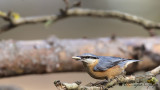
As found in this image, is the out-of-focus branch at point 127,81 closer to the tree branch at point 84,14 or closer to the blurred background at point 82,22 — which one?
the tree branch at point 84,14

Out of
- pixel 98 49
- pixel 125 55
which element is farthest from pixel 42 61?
Result: pixel 125 55

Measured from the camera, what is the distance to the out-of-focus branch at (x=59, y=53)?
189 cm

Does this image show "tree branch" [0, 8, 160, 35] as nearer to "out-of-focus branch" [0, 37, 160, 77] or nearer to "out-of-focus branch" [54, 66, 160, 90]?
"out-of-focus branch" [0, 37, 160, 77]

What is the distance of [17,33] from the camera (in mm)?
5355

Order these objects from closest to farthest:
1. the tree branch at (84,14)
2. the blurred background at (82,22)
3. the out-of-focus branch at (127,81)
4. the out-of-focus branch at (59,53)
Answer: the out-of-focus branch at (127,81) → the out-of-focus branch at (59,53) → the tree branch at (84,14) → the blurred background at (82,22)


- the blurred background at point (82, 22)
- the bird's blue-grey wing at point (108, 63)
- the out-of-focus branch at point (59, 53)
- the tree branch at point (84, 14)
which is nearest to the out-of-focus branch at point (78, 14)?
the tree branch at point (84, 14)

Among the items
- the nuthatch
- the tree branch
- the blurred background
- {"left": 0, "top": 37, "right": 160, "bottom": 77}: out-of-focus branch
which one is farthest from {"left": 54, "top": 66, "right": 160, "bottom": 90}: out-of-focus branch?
the blurred background

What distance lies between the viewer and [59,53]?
1952mm

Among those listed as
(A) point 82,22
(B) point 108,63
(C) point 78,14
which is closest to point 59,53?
(C) point 78,14

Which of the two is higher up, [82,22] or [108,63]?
[82,22]

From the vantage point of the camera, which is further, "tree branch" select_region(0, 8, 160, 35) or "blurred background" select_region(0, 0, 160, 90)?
"blurred background" select_region(0, 0, 160, 90)

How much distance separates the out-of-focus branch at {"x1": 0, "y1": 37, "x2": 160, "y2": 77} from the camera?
1.89m

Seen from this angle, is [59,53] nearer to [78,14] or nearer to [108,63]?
[78,14]

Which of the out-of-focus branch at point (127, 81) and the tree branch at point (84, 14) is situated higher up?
the tree branch at point (84, 14)
